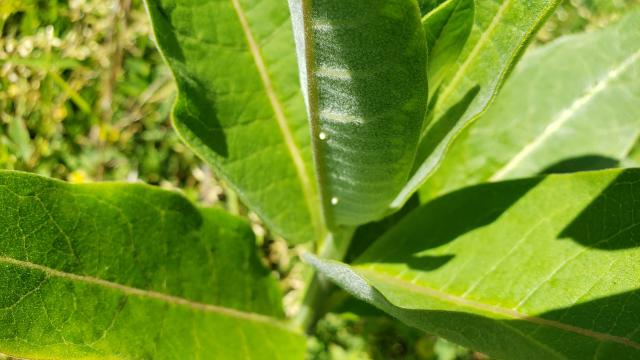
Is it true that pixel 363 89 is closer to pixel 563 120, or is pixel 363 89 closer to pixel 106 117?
pixel 563 120

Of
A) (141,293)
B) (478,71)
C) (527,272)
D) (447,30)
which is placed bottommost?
(141,293)

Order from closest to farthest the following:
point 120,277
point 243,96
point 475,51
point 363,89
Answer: point 363,89
point 475,51
point 120,277
point 243,96

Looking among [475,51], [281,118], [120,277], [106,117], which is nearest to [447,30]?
[475,51]

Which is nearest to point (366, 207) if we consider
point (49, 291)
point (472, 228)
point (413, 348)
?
point (472, 228)

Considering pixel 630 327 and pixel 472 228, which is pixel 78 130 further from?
pixel 630 327

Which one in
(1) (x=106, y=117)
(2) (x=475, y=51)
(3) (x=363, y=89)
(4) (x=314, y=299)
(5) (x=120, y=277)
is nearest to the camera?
(3) (x=363, y=89)

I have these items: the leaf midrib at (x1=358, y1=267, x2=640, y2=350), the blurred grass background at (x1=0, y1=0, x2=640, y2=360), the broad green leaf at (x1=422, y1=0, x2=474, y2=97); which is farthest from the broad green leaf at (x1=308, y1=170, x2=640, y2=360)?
the blurred grass background at (x1=0, y1=0, x2=640, y2=360)

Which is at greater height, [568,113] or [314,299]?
[568,113]
